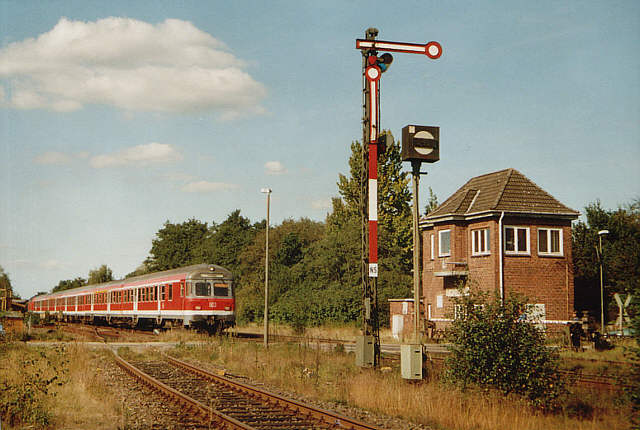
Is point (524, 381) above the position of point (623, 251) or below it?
below

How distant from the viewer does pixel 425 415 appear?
10.5 m

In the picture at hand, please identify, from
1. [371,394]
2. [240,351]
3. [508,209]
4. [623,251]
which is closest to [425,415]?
[371,394]

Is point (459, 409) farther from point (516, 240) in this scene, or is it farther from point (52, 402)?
point (516, 240)

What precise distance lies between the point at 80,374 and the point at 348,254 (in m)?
31.5

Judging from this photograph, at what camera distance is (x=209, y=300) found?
1157 inches

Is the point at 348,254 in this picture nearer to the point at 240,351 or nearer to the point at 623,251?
the point at 623,251

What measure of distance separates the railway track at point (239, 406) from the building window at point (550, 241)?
21517mm

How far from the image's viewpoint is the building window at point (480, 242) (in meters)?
32.2

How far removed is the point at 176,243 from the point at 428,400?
276ft

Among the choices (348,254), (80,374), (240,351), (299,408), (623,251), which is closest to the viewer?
(299,408)

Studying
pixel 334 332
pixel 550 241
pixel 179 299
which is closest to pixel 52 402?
pixel 179 299

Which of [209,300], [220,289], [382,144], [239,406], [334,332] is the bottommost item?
[334,332]

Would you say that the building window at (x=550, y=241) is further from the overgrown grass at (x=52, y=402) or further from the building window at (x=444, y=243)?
the overgrown grass at (x=52, y=402)

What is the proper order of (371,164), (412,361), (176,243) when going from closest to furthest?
(412,361) → (371,164) → (176,243)
